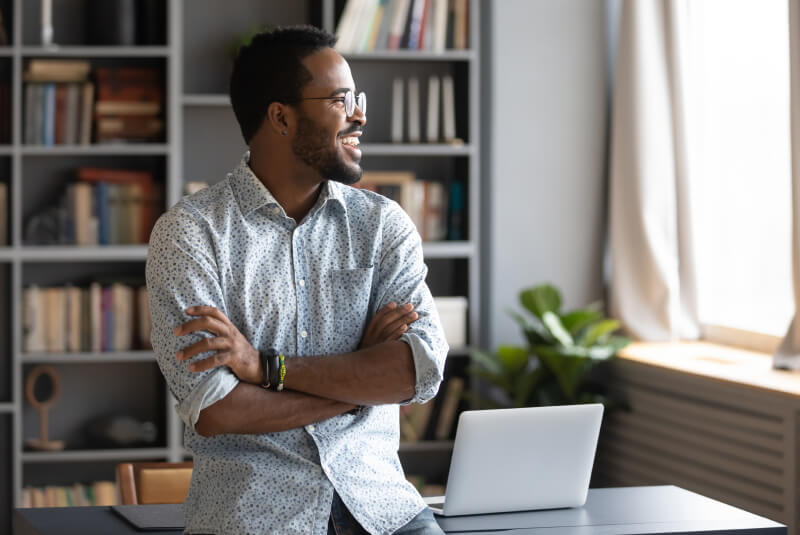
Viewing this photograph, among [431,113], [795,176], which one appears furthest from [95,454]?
[795,176]

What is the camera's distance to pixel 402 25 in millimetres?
4355

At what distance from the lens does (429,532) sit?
1.90m

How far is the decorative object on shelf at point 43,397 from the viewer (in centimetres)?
421

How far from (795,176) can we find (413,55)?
158cm

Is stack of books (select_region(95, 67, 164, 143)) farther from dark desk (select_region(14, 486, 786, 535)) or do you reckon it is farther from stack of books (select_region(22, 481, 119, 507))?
dark desk (select_region(14, 486, 786, 535))

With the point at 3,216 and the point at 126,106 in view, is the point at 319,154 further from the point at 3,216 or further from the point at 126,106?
the point at 3,216

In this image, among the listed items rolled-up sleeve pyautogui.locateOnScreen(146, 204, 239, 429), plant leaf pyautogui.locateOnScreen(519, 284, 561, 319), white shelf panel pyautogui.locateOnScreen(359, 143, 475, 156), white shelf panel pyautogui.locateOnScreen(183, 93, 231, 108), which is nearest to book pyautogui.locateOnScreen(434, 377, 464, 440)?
plant leaf pyautogui.locateOnScreen(519, 284, 561, 319)

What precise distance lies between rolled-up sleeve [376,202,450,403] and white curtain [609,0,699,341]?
248cm

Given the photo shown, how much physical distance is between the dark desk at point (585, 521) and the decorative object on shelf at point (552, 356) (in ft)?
5.93

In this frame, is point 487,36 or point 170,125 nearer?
point 170,125

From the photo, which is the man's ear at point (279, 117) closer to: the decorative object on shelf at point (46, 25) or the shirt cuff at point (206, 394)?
the shirt cuff at point (206, 394)

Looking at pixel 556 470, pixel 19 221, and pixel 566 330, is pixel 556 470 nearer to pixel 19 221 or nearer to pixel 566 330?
pixel 566 330

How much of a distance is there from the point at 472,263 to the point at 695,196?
97 cm

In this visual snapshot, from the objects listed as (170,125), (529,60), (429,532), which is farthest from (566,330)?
(429,532)
